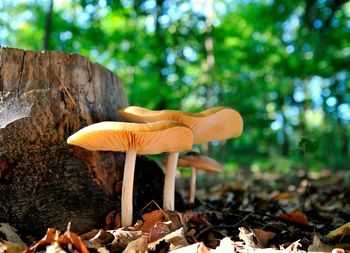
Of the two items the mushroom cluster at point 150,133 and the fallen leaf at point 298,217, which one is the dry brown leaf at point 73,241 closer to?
the mushroom cluster at point 150,133

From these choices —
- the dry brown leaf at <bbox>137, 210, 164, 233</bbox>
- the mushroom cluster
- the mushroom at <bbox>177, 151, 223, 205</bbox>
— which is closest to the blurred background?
the mushroom at <bbox>177, 151, 223, 205</bbox>

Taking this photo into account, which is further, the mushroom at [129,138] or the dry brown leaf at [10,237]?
the mushroom at [129,138]

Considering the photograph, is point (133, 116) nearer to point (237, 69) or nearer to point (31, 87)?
point (31, 87)

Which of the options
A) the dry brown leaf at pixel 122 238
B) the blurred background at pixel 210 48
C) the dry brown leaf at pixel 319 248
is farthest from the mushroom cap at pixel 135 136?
the blurred background at pixel 210 48

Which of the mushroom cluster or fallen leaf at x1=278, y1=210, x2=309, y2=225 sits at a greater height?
the mushroom cluster

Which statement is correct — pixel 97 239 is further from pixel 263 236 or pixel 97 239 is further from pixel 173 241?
pixel 263 236

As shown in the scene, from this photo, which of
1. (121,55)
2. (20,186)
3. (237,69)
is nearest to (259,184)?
(237,69)

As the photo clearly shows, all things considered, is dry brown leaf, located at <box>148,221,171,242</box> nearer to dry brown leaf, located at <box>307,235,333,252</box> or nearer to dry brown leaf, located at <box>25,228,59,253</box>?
dry brown leaf, located at <box>25,228,59,253</box>
